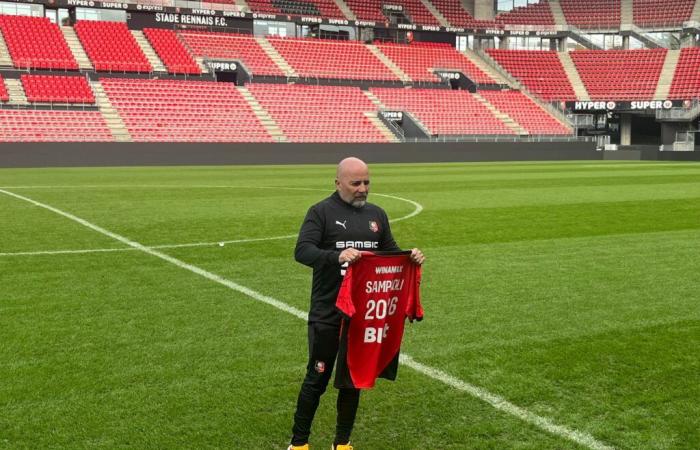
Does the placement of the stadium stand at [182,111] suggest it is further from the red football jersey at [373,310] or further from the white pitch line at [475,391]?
the red football jersey at [373,310]

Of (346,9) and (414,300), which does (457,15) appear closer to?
(346,9)

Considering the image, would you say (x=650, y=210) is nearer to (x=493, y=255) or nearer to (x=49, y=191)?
(x=493, y=255)

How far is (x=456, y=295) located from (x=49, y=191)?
1610cm

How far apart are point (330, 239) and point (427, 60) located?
57849mm

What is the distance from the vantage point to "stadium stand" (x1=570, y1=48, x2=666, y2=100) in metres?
60.7

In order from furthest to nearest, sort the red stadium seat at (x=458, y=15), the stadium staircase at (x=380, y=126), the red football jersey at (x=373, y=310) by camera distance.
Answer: the red stadium seat at (x=458, y=15) → the stadium staircase at (x=380, y=126) → the red football jersey at (x=373, y=310)

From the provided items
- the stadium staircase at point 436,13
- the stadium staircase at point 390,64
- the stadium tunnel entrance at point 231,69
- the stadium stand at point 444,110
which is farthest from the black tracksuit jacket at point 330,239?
the stadium staircase at point 436,13

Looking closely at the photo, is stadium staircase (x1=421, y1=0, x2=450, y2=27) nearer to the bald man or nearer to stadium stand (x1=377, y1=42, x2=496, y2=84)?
stadium stand (x1=377, y1=42, x2=496, y2=84)

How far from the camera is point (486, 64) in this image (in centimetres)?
6438

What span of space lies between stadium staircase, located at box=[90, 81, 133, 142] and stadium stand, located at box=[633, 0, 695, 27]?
1886 inches

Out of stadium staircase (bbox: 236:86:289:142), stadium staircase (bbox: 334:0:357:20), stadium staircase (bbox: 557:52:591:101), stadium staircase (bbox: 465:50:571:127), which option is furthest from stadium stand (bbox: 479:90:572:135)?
stadium staircase (bbox: 236:86:289:142)

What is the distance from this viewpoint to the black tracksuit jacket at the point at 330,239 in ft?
14.4

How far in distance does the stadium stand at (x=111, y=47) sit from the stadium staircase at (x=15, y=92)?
4.96 metres

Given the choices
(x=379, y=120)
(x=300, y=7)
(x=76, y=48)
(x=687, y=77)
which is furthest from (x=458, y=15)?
(x=76, y=48)
